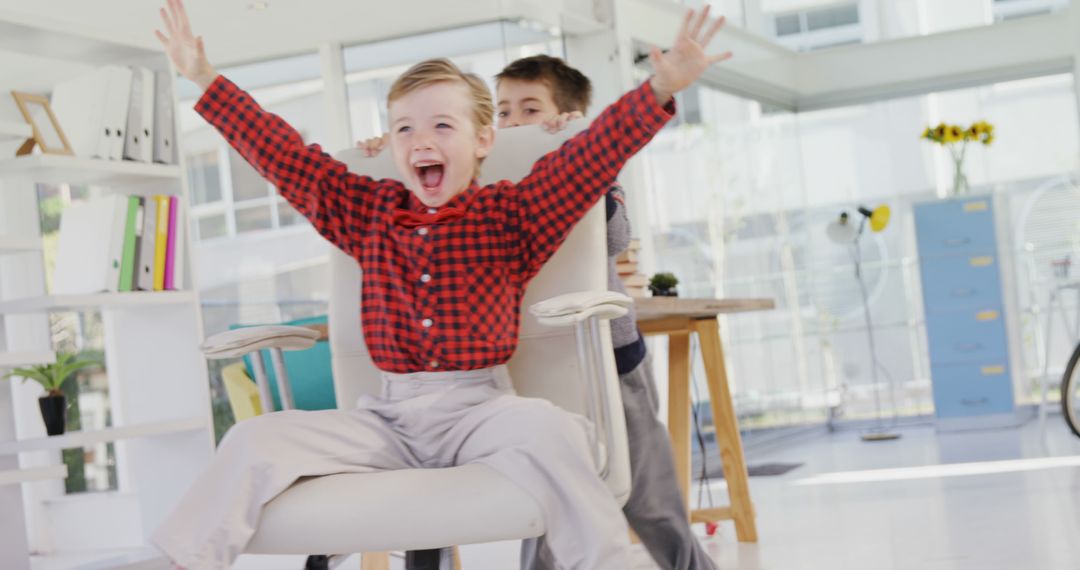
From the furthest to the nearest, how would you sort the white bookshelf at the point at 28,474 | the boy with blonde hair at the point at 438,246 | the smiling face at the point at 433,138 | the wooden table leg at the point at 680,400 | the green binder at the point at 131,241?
1. the wooden table leg at the point at 680,400
2. the green binder at the point at 131,241
3. the white bookshelf at the point at 28,474
4. the smiling face at the point at 433,138
5. the boy with blonde hair at the point at 438,246

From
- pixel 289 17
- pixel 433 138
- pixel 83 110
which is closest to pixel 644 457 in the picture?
pixel 433 138

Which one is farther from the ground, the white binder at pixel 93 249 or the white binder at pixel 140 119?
the white binder at pixel 140 119

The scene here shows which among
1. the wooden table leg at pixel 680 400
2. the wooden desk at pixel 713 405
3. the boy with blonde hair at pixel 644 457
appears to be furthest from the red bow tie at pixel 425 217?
the wooden table leg at pixel 680 400

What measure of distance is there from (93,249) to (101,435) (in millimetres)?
535

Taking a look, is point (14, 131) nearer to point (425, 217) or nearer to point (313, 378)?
point (313, 378)

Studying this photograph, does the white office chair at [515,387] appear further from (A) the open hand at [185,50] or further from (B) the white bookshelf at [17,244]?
(B) the white bookshelf at [17,244]

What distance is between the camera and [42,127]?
3.51 meters

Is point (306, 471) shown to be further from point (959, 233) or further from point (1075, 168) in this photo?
point (1075, 168)

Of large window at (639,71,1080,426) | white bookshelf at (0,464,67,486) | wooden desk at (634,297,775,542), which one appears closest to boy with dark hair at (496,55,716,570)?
wooden desk at (634,297,775,542)

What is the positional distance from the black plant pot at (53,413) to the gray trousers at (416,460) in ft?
6.53

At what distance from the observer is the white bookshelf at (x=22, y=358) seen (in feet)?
10.2

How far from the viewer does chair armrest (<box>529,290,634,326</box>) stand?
5.67 feet

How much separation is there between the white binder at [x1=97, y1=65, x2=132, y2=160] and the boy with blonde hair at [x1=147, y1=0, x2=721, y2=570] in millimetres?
1426

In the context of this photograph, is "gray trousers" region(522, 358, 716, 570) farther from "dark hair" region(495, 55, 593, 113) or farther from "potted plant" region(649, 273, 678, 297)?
"potted plant" region(649, 273, 678, 297)
